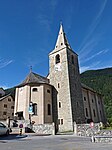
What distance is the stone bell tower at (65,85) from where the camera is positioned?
107 feet

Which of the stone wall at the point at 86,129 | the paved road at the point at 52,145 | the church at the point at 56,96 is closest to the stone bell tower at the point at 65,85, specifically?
the church at the point at 56,96

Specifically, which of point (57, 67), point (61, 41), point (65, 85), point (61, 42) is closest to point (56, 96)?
point (65, 85)

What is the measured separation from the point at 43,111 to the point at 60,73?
32.1 feet

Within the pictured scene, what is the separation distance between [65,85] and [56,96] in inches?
126

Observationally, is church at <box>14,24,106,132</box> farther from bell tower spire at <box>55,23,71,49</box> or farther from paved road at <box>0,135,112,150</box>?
paved road at <box>0,135,112,150</box>

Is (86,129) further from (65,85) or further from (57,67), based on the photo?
(57,67)

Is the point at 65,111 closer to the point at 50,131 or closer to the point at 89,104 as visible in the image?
the point at 50,131

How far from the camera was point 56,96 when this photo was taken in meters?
35.4

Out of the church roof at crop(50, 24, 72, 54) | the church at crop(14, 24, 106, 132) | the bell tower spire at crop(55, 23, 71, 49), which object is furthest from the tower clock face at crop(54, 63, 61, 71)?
the bell tower spire at crop(55, 23, 71, 49)

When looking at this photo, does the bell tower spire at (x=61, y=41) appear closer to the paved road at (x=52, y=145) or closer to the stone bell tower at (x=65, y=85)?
the stone bell tower at (x=65, y=85)

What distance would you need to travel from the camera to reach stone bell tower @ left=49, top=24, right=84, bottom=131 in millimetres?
32500

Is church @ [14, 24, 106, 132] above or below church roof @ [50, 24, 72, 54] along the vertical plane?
below

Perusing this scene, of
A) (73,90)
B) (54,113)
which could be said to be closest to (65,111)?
(54,113)

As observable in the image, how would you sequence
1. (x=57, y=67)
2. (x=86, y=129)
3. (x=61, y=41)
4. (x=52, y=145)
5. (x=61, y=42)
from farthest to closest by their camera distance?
(x=61, y=41) → (x=61, y=42) → (x=57, y=67) → (x=86, y=129) → (x=52, y=145)
